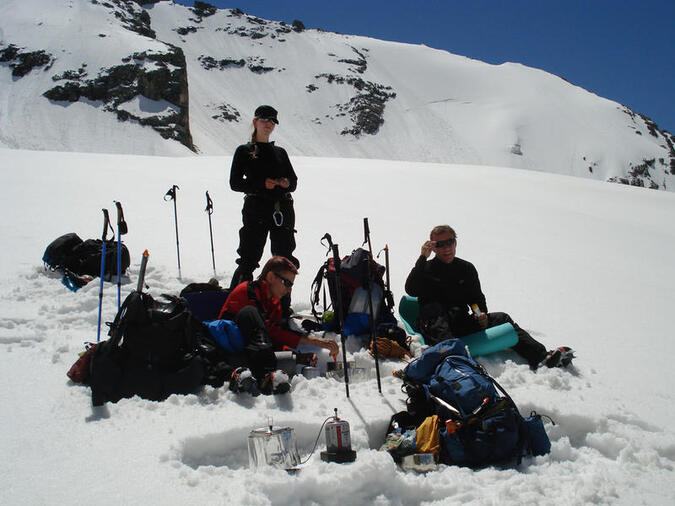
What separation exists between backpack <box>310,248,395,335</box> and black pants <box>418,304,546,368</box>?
516 mm

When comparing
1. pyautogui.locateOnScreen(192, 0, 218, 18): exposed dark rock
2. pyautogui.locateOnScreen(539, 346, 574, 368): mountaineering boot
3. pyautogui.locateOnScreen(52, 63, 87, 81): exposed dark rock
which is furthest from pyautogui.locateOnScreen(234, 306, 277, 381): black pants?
pyautogui.locateOnScreen(192, 0, 218, 18): exposed dark rock

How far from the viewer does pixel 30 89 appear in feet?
201

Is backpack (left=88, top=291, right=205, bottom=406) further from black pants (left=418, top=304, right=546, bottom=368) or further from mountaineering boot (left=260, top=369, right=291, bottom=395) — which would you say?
black pants (left=418, top=304, right=546, bottom=368)

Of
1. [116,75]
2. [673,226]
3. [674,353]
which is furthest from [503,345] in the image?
[116,75]

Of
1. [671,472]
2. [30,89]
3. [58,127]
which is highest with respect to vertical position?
[30,89]

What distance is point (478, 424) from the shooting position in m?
2.85

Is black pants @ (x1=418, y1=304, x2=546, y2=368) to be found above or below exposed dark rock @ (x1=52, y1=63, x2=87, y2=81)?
below

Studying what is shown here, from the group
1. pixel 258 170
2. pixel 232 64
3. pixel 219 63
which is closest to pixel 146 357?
pixel 258 170

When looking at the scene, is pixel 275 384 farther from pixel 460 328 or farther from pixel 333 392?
pixel 460 328

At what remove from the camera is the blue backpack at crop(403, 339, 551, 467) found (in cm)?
277

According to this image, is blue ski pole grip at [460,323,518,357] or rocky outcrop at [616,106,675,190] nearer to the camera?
blue ski pole grip at [460,323,518,357]

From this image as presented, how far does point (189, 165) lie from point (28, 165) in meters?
5.10

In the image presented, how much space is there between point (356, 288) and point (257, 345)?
4.72 ft

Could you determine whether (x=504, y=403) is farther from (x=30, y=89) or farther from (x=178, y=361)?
(x=30, y=89)
